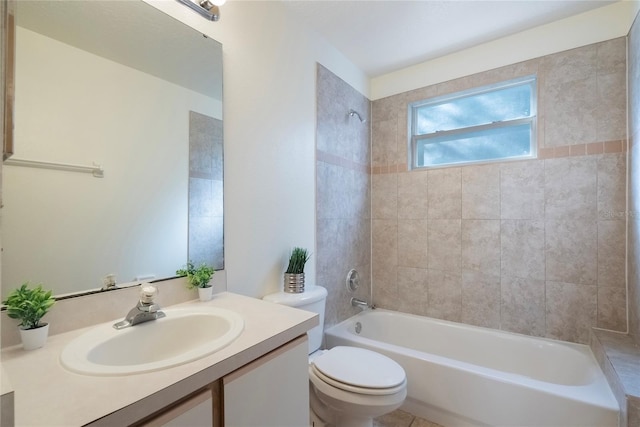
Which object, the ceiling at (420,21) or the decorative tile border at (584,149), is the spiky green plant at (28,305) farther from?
the decorative tile border at (584,149)

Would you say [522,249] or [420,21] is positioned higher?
Result: [420,21]

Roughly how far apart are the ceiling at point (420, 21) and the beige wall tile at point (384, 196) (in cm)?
100

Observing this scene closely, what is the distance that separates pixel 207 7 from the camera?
1279mm

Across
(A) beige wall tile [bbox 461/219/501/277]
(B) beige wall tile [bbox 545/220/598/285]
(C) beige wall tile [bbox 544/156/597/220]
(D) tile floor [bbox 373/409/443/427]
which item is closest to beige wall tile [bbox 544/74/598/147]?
(C) beige wall tile [bbox 544/156/597/220]

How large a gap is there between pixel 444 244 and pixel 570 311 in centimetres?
86

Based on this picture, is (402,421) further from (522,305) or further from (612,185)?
(612,185)

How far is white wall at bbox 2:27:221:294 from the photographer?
0.88 m

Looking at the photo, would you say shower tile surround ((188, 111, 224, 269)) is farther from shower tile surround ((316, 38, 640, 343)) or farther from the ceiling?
the ceiling

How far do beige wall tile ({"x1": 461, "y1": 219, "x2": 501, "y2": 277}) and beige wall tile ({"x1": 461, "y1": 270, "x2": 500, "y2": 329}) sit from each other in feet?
0.19

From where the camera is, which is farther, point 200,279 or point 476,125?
point 476,125

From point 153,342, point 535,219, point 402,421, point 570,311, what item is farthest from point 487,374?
point 153,342

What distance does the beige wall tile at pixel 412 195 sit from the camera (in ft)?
7.89

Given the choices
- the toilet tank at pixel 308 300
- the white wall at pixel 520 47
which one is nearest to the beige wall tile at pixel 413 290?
the toilet tank at pixel 308 300

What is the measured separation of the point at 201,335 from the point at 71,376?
432mm
